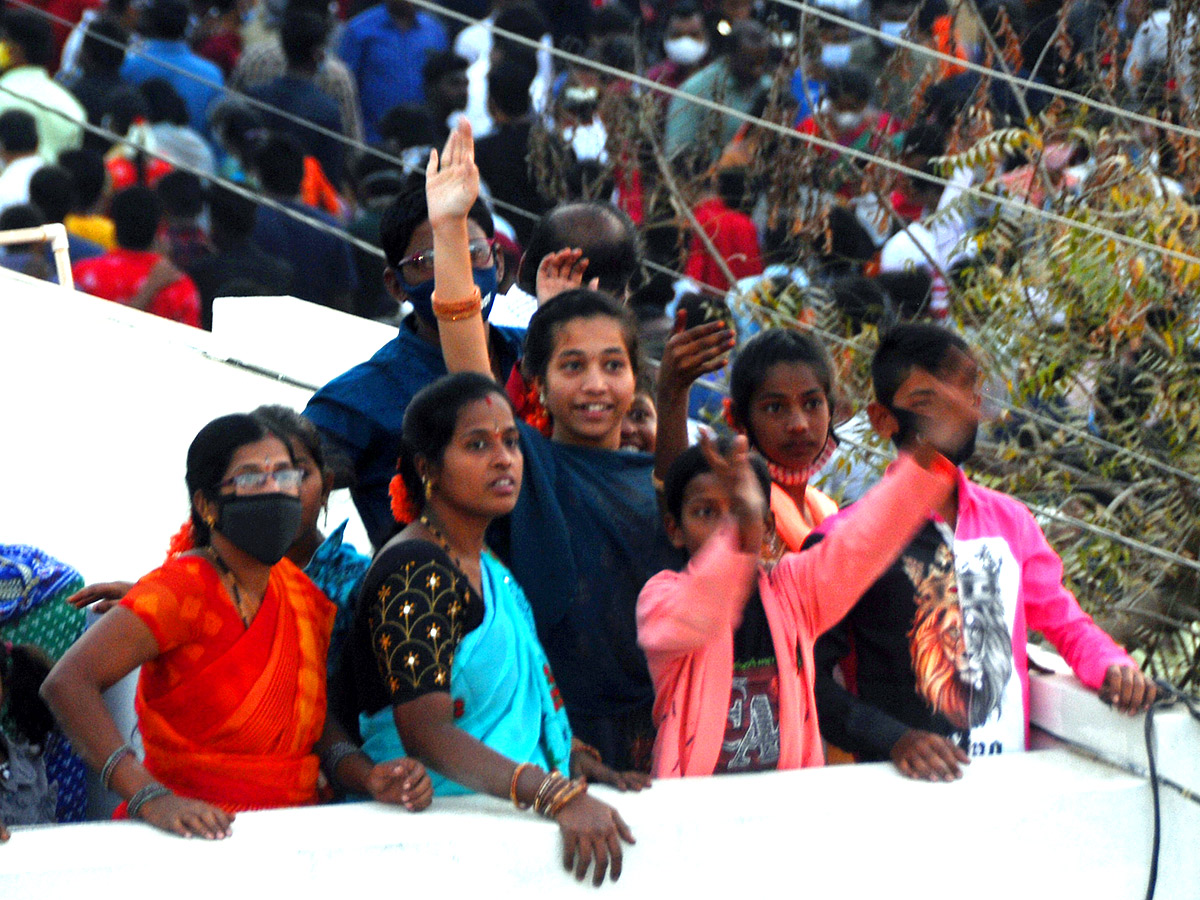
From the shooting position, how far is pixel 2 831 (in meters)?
2.40

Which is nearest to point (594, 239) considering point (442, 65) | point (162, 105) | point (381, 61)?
point (162, 105)

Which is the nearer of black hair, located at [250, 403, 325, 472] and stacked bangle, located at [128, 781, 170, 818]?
stacked bangle, located at [128, 781, 170, 818]

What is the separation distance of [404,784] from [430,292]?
107 centimetres

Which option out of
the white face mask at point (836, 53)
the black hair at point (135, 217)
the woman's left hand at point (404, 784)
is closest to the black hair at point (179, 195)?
the black hair at point (135, 217)

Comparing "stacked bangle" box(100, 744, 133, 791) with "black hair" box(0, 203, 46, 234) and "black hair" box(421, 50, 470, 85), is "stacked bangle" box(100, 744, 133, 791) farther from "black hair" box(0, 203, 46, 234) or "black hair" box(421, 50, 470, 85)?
"black hair" box(421, 50, 470, 85)

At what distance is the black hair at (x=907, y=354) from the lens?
298cm

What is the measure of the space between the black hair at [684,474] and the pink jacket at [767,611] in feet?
0.41

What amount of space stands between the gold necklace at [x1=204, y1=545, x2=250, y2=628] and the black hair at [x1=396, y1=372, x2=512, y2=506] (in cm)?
37

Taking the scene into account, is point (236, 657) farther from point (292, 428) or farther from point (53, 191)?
point (53, 191)

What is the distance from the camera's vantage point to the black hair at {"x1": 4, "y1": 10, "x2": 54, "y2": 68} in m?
7.56

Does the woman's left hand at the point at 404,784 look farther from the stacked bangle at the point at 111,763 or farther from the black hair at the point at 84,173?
the black hair at the point at 84,173

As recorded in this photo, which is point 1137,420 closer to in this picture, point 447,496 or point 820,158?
point 820,158

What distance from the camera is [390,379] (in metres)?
3.23

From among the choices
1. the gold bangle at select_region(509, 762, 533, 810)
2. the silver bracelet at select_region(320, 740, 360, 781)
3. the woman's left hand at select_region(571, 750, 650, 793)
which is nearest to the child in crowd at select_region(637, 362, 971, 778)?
the woman's left hand at select_region(571, 750, 650, 793)
